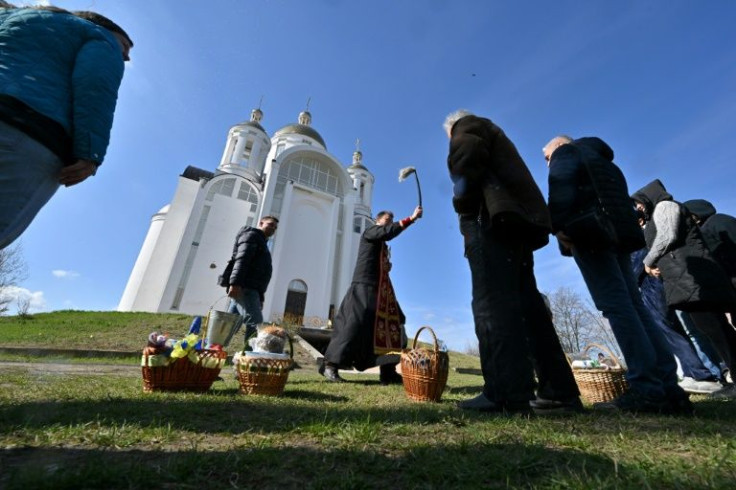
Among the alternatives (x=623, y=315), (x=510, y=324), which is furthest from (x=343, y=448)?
(x=623, y=315)

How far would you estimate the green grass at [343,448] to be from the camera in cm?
110

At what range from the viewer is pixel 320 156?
31922mm

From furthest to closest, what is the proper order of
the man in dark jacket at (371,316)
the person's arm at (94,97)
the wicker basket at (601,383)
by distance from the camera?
the man in dark jacket at (371,316) → the wicker basket at (601,383) → the person's arm at (94,97)

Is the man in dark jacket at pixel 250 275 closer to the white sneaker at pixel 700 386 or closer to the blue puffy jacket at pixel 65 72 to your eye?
the blue puffy jacket at pixel 65 72

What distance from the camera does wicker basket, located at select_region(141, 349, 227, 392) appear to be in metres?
2.99

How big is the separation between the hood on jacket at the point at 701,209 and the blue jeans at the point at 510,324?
3.61m

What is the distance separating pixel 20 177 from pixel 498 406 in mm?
2934

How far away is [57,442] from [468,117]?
3.02 meters

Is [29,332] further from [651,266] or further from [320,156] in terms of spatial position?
[320,156]

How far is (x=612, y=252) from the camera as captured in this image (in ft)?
9.51

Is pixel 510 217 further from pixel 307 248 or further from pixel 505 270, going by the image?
pixel 307 248

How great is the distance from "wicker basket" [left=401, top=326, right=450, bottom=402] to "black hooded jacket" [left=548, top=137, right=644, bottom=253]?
4.66 feet

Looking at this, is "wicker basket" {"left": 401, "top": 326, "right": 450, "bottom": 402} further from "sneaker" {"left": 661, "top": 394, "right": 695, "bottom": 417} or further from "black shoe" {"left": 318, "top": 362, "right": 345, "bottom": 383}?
"black shoe" {"left": 318, "top": 362, "right": 345, "bottom": 383}

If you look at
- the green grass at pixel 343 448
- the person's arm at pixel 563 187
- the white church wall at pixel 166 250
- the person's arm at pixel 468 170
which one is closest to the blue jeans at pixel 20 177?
the green grass at pixel 343 448
